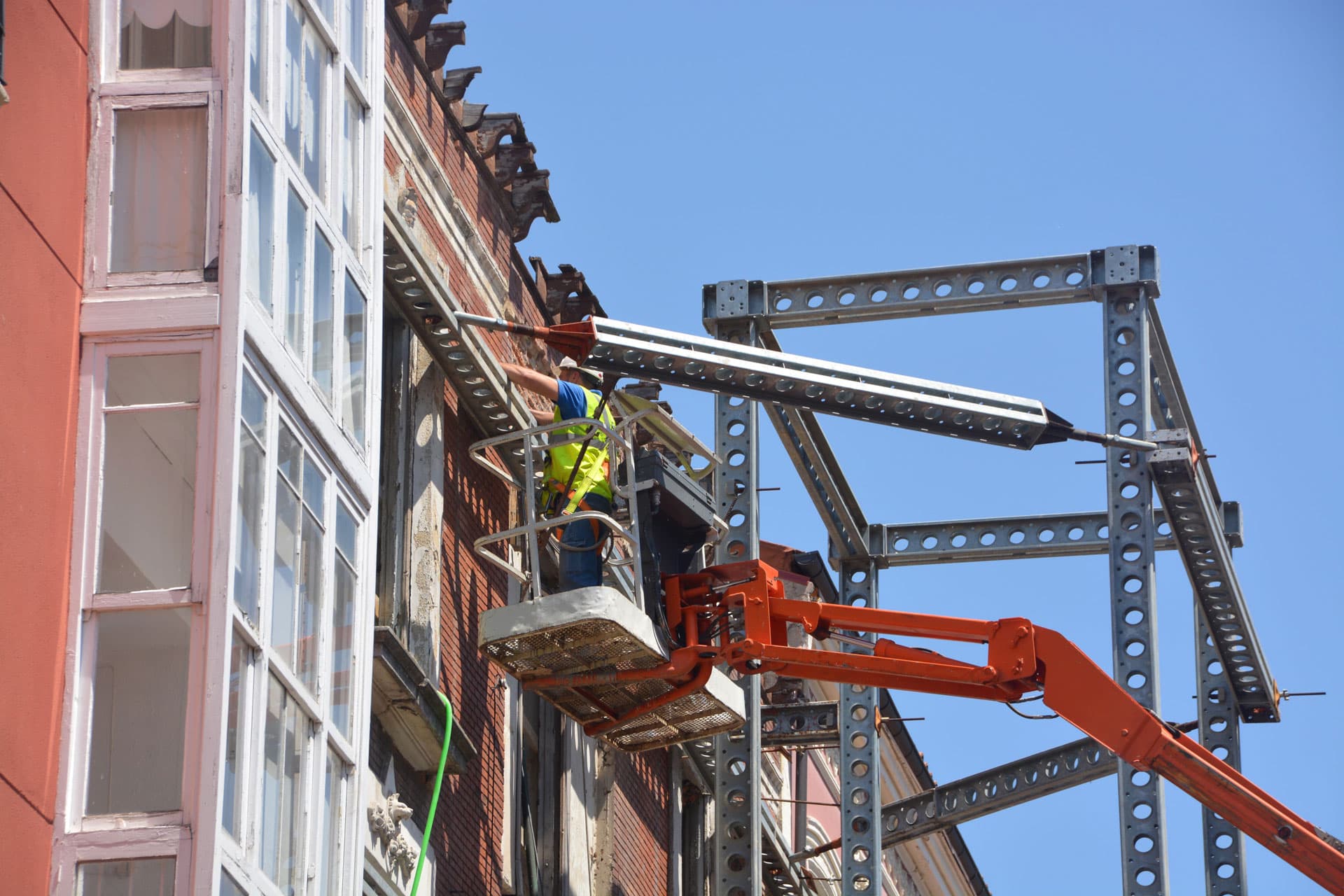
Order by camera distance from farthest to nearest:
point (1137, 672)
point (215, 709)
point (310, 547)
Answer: point (1137, 672) < point (310, 547) < point (215, 709)

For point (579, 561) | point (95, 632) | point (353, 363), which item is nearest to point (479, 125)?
point (579, 561)

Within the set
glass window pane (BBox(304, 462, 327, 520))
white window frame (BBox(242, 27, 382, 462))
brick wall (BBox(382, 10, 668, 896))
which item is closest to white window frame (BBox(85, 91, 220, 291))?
white window frame (BBox(242, 27, 382, 462))

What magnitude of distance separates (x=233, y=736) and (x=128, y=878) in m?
0.75

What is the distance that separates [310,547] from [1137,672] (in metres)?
8.74

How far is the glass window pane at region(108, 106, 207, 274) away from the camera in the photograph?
1111 cm

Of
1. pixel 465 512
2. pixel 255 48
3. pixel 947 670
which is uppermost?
pixel 255 48

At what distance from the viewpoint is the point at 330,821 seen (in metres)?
11.7

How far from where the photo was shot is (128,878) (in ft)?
32.8

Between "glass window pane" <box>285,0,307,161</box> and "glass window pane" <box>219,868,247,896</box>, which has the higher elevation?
"glass window pane" <box>285,0,307,161</box>

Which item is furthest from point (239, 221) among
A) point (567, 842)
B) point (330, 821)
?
point (567, 842)

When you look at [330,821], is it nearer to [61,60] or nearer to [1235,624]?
[61,60]

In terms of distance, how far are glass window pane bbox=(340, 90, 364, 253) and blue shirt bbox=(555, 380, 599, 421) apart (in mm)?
3833

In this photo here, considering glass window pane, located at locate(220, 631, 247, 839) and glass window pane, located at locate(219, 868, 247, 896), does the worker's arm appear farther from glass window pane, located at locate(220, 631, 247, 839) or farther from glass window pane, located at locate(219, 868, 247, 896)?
glass window pane, located at locate(219, 868, 247, 896)

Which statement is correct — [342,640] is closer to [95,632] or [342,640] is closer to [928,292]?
[95,632]
